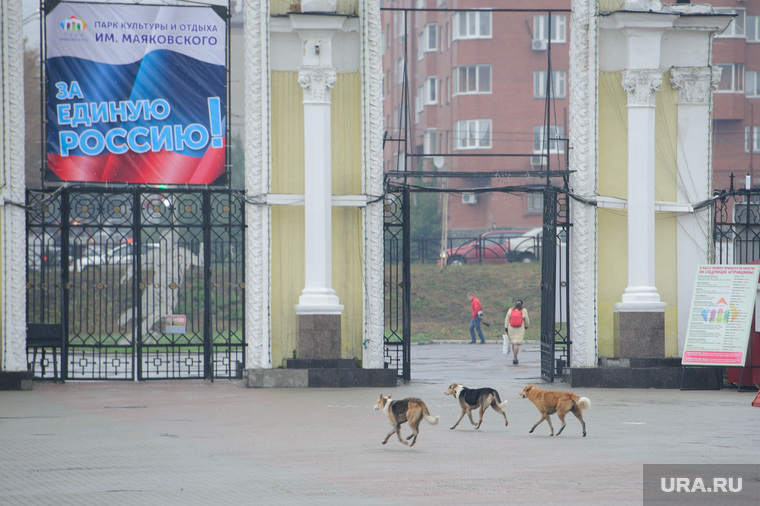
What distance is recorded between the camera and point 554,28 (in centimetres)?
5719

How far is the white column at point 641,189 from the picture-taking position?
59.8ft

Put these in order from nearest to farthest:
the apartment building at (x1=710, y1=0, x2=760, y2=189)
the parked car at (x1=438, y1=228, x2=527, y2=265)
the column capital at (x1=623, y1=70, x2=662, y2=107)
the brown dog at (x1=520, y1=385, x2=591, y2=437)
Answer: the brown dog at (x1=520, y1=385, x2=591, y2=437) < the column capital at (x1=623, y1=70, x2=662, y2=107) < the parked car at (x1=438, y1=228, x2=527, y2=265) < the apartment building at (x1=710, y1=0, x2=760, y2=189)

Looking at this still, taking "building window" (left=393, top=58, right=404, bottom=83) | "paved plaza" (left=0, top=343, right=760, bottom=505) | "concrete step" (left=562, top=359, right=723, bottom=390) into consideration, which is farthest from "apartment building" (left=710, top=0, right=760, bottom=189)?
"paved plaza" (left=0, top=343, right=760, bottom=505)

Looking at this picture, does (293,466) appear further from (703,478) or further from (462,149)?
(462,149)

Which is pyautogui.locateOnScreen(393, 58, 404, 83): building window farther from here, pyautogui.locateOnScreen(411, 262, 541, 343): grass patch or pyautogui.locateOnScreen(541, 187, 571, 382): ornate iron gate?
pyautogui.locateOnScreen(541, 187, 571, 382): ornate iron gate

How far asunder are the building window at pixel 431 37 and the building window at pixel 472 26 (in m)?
3.51

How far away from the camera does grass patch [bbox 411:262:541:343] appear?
120 feet

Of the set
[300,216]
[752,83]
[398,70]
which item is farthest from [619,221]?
[398,70]

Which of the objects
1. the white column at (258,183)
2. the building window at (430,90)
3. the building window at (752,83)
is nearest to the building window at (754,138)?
the building window at (752,83)

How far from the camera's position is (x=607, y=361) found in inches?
722

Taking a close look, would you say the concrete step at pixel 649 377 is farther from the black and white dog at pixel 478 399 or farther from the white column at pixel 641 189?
the black and white dog at pixel 478 399

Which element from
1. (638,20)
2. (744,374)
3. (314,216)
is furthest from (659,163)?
(314,216)

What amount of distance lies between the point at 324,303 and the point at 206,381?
114 inches

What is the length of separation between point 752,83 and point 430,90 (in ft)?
56.5
